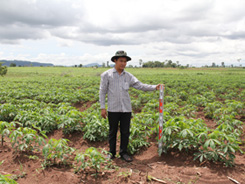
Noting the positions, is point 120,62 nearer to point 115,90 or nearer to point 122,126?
point 115,90

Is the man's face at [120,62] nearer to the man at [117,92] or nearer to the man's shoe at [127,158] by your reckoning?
the man at [117,92]

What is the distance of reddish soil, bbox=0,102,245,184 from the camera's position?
2699 millimetres

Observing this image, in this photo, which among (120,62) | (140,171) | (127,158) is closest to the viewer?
(140,171)

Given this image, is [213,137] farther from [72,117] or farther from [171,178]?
[72,117]

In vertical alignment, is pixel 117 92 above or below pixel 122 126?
above

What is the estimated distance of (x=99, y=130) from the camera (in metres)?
4.20

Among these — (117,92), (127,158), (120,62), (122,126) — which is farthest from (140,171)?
(120,62)

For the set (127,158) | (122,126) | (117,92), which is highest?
(117,92)

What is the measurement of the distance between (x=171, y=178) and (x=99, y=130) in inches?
78.5

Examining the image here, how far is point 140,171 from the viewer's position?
9.80 feet

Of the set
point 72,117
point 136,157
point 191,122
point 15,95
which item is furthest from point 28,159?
point 15,95

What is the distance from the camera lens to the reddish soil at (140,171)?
8.86 feet

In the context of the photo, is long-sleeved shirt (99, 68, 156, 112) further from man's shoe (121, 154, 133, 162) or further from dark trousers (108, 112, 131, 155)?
man's shoe (121, 154, 133, 162)

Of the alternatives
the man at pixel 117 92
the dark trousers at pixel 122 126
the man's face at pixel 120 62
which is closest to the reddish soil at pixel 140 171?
the dark trousers at pixel 122 126
